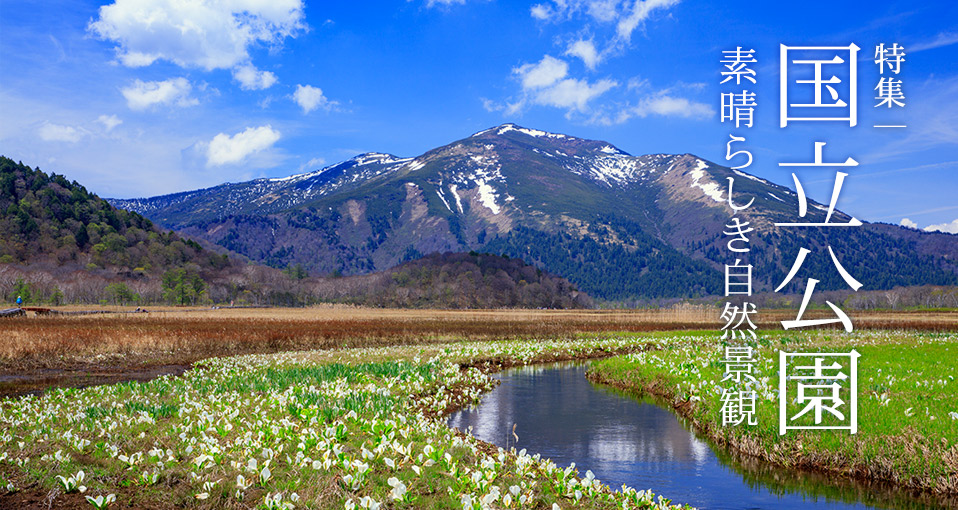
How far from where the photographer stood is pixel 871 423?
50.2 ft

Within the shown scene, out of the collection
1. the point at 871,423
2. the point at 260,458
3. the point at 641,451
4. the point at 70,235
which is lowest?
the point at 641,451

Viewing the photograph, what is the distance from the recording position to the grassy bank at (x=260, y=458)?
1080cm

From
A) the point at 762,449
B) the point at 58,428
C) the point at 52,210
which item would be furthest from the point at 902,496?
the point at 52,210

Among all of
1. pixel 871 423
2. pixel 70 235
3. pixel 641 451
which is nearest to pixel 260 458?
pixel 641 451

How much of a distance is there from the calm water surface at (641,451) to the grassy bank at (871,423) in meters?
0.63

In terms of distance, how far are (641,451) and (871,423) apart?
18.5ft

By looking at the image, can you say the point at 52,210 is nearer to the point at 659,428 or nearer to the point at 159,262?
the point at 159,262

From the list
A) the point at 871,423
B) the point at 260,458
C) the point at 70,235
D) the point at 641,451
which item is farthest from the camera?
the point at 70,235

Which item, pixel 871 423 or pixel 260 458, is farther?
pixel 871 423

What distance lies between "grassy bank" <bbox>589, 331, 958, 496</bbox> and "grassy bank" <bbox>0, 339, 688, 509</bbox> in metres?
6.12

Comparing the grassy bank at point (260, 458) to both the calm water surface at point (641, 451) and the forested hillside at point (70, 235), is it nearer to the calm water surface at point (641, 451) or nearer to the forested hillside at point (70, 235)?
the calm water surface at point (641, 451)

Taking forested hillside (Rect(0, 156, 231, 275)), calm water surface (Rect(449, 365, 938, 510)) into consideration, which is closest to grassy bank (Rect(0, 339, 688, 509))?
calm water surface (Rect(449, 365, 938, 510))

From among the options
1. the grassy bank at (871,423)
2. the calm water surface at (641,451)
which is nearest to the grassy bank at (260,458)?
the calm water surface at (641,451)

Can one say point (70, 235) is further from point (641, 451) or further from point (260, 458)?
point (641, 451)
